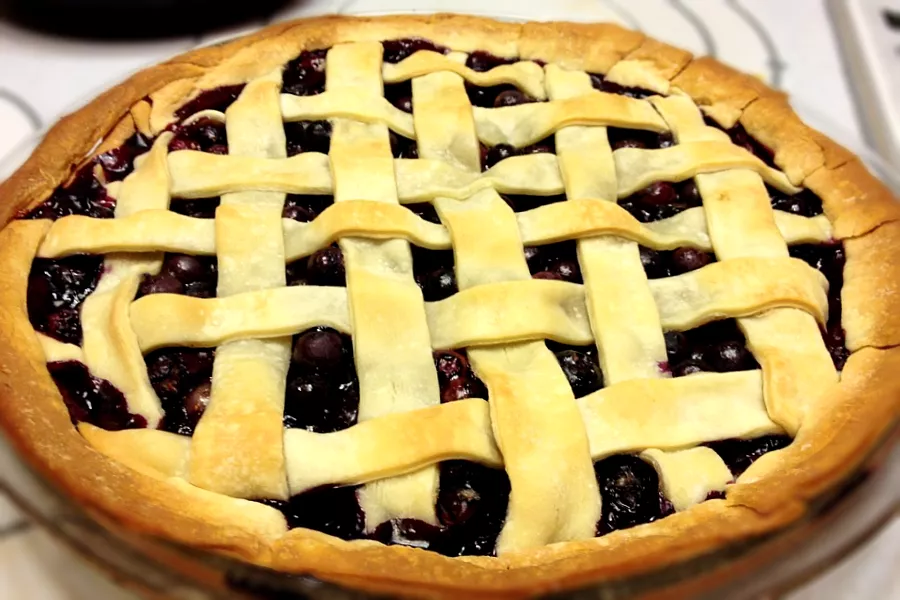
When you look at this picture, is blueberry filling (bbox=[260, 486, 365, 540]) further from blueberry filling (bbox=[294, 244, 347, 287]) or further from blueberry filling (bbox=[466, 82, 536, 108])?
blueberry filling (bbox=[466, 82, 536, 108])

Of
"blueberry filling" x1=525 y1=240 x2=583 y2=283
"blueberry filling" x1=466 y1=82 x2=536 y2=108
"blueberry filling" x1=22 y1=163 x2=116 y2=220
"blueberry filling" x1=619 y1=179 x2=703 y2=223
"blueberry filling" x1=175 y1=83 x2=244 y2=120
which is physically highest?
"blueberry filling" x1=175 y1=83 x2=244 y2=120

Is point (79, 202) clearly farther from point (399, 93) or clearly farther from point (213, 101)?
point (399, 93)

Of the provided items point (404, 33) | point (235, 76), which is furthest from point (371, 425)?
point (404, 33)

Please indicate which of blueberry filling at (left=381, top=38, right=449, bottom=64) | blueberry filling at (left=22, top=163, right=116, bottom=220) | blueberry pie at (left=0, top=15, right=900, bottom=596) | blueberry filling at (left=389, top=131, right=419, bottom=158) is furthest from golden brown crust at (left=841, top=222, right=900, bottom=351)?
blueberry filling at (left=22, top=163, right=116, bottom=220)

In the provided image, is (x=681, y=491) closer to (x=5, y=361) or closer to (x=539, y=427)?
(x=539, y=427)

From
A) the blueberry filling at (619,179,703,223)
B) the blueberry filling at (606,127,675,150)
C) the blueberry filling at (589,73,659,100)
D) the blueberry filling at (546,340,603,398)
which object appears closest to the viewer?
the blueberry filling at (546,340,603,398)

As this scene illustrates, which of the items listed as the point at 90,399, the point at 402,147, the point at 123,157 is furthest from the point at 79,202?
the point at 402,147

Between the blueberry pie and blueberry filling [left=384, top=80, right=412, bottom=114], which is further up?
blueberry filling [left=384, top=80, right=412, bottom=114]

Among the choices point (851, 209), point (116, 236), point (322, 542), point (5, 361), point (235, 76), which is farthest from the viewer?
point (235, 76)
